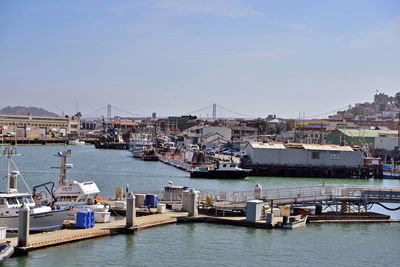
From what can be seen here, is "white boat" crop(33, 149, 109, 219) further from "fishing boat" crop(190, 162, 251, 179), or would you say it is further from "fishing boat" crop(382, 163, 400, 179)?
"fishing boat" crop(382, 163, 400, 179)

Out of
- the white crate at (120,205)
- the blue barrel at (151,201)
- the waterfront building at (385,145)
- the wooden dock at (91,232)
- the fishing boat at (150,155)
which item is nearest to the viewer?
the wooden dock at (91,232)

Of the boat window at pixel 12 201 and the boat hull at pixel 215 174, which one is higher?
the boat hull at pixel 215 174

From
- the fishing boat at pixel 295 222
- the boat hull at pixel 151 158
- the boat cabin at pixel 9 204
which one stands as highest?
the boat hull at pixel 151 158

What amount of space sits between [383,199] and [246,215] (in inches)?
427

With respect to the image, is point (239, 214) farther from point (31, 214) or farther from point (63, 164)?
point (31, 214)

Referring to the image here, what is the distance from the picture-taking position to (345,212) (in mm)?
42031

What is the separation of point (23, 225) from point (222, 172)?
51929mm

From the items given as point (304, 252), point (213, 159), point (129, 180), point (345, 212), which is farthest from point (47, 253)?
point (213, 159)

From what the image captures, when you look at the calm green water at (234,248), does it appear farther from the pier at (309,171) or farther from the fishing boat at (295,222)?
the pier at (309,171)

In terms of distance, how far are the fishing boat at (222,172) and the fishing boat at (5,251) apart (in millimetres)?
51603

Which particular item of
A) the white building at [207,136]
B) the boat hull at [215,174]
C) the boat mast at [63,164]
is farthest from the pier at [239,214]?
the white building at [207,136]

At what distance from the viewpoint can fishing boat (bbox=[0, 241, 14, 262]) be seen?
26.4 meters

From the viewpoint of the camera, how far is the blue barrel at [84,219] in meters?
32.7

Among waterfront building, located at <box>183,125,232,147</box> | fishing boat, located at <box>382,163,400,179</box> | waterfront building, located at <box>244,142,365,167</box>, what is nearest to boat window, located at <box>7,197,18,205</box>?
waterfront building, located at <box>244,142,365,167</box>
